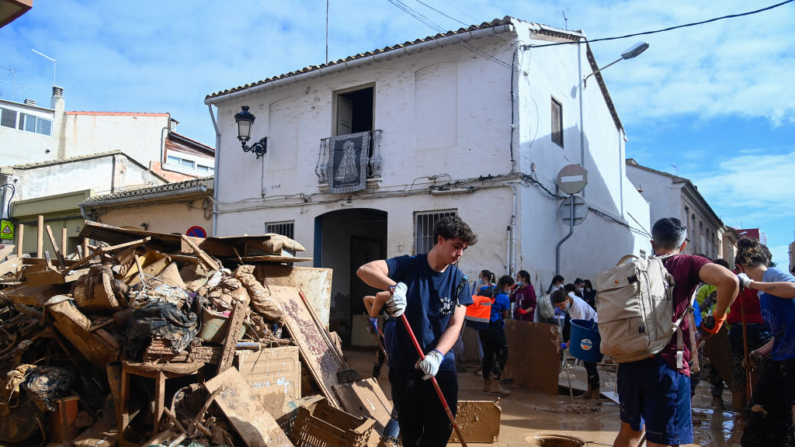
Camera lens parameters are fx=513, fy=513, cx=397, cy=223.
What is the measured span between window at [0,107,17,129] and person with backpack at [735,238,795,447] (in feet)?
93.6

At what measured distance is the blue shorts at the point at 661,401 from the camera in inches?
113

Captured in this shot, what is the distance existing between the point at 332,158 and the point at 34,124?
19.8m

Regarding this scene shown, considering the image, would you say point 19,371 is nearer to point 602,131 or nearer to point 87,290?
point 87,290

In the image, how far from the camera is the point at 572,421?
5.54 meters

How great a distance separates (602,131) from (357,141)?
7.56m

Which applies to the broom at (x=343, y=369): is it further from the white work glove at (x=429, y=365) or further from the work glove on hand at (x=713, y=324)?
the work glove on hand at (x=713, y=324)

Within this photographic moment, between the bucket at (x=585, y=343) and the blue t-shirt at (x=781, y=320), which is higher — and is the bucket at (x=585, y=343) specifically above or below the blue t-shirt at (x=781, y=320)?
below

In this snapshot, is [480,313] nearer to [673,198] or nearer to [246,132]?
[246,132]

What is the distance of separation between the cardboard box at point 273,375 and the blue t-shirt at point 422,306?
2125 millimetres

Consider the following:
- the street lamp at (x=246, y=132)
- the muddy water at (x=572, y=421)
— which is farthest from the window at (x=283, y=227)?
the muddy water at (x=572, y=421)

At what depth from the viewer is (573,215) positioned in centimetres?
1057

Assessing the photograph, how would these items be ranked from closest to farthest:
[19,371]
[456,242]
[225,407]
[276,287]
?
[456,242]
[225,407]
[19,371]
[276,287]

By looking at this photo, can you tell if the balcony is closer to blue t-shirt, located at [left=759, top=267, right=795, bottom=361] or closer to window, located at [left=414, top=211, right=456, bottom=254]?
window, located at [left=414, top=211, right=456, bottom=254]

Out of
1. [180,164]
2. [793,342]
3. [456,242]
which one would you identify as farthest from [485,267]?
[180,164]
